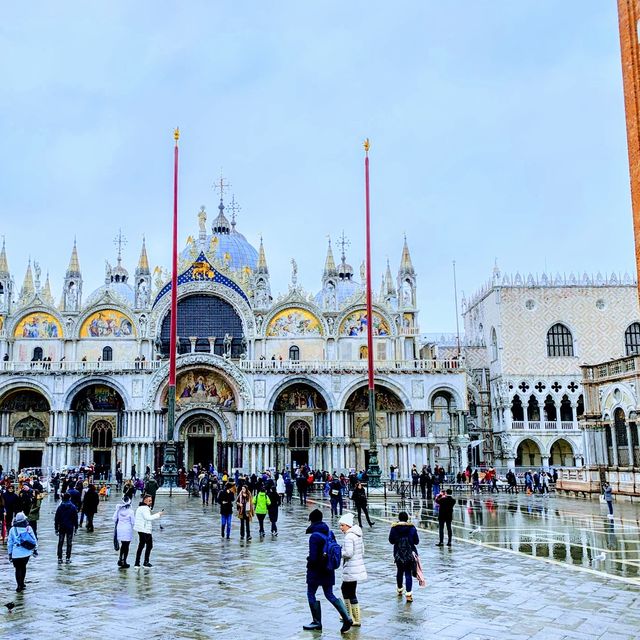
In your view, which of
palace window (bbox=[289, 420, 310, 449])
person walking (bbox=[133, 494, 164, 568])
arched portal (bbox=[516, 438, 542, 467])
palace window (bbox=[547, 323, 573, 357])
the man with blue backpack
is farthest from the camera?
arched portal (bbox=[516, 438, 542, 467])

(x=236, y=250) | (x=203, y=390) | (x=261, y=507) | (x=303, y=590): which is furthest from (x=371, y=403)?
(x=236, y=250)

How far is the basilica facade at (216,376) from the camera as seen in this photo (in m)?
48.4

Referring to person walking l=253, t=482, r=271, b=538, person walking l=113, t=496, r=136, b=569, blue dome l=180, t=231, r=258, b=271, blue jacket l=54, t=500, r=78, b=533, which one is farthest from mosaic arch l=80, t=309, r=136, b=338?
person walking l=113, t=496, r=136, b=569

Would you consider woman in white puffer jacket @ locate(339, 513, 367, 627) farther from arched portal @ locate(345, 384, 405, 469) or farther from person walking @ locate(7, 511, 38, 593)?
arched portal @ locate(345, 384, 405, 469)

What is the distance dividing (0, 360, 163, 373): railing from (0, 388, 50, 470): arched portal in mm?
1844

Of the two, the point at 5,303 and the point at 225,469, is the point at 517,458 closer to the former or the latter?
the point at 225,469

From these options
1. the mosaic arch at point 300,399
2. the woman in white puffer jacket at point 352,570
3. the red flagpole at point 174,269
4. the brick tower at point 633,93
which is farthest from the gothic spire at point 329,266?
the woman in white puffer jacket at point 352,570

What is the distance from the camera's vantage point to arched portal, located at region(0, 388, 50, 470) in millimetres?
49750

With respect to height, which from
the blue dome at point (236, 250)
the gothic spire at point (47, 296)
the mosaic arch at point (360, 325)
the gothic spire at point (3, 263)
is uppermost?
the blue dome at point (236, 250)

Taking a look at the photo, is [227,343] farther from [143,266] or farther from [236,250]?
[236,250]

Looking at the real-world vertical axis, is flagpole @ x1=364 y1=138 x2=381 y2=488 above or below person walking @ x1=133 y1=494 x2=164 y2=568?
above

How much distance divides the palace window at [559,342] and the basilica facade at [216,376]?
10.1 meters

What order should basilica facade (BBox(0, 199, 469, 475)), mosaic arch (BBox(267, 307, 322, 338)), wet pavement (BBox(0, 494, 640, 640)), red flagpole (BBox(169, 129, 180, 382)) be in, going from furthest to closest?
mosaic arch (BBox(267, 307, 322, 338)) → basilica facade (BBox(0, 199, 469, 475)) → red flagpole (BBox(169, 129, 180, 382)) → wet pavement (BBox(0, 494, 640, 640))

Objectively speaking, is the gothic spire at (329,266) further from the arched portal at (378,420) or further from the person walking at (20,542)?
the person walking at (20,542)
